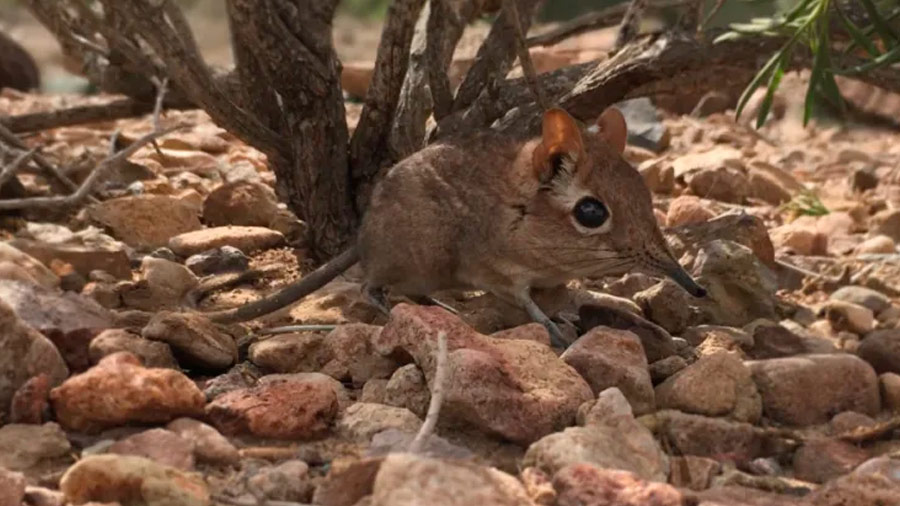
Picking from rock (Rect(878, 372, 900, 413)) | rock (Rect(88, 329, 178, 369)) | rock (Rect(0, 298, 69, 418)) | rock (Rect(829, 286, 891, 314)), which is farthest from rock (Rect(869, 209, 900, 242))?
rock (Rect(0, 298, 69, 418))

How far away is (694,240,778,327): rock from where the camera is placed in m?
4.77

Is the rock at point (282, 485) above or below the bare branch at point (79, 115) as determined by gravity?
below

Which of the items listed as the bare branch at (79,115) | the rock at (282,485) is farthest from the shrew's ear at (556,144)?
the bare branch at (79,115)

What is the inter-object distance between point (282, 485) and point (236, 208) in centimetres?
278

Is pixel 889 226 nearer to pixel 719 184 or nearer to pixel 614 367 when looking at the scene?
pixel 719 184

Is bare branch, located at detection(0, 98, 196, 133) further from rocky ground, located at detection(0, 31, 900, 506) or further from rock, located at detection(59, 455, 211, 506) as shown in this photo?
rock, located at detection(59, 455, 211, 506)

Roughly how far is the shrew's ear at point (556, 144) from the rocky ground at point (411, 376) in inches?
19.8

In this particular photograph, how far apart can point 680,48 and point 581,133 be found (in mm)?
1005

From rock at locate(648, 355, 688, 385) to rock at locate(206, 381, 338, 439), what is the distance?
1056 millimetres

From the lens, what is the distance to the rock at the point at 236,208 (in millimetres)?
5434

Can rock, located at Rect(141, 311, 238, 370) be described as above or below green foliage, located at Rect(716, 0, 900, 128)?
below

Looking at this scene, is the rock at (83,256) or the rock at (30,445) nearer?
the rock at (30,445)

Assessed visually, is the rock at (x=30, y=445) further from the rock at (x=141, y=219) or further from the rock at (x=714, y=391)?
the rock at (x=141, y=219)

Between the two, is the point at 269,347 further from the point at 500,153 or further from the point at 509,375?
the point at 500,153
